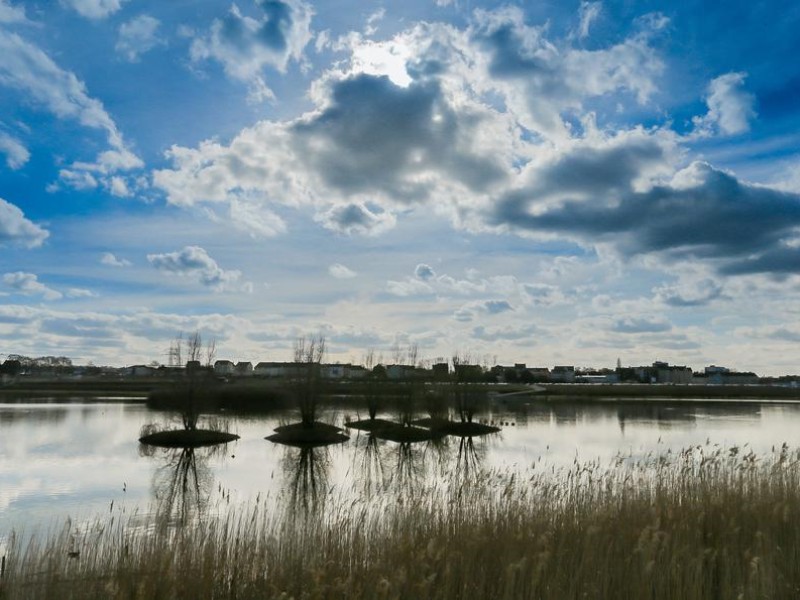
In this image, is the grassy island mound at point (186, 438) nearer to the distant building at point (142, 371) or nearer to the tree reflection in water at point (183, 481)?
the tree reflection in water at point (183, 481)

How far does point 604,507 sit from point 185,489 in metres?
19.2

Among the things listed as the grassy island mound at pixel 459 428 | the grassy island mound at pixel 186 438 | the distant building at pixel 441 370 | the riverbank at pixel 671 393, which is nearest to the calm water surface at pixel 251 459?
the grassy island mound at pixel 186 438

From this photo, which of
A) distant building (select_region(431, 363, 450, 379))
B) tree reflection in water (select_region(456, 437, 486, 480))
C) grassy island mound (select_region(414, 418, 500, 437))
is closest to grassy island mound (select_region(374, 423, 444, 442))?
grassy island mound (select_region(414, 418, 500, 437))

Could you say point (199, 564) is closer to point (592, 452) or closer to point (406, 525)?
point (406, 525)

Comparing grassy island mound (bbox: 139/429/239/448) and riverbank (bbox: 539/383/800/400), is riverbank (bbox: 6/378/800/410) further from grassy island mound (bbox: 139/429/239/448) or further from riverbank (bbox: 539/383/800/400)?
grassy island mound (bbox: 139/429/239/448)

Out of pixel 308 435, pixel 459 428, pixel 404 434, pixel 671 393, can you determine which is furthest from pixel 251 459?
pixel 671 393

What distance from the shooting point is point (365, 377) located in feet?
180

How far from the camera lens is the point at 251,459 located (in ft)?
112

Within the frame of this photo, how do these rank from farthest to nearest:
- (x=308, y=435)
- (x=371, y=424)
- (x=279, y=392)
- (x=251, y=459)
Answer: (x=279, y=392), (x=371, y=424), (x=308, y=435), (x=251, y=459)

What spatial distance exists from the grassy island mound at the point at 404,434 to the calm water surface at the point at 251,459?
2.04 m

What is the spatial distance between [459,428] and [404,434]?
6778 millimetres

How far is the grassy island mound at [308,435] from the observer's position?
4306cm

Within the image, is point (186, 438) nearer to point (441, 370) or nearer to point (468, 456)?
point (468, 456)

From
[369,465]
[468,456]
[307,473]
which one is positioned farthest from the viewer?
[468,456]
